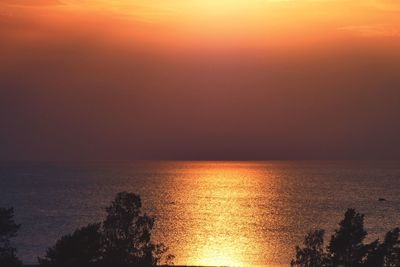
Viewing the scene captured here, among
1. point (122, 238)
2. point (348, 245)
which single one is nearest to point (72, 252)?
point (122, 238)

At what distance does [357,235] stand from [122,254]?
16162 millimetres

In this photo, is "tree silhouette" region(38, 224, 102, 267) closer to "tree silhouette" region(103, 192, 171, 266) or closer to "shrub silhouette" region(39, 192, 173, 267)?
"shrub silhouette" region(39, 192, 173, 267)

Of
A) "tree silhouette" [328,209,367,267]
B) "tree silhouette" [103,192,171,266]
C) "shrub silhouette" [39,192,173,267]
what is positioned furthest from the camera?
"tree silhouette" [103,192,171,266]

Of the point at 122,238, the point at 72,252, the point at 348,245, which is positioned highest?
the point at 348,245

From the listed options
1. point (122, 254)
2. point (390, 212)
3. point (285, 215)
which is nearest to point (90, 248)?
point (122, 254)

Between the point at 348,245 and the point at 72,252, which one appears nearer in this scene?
the point at 72,252

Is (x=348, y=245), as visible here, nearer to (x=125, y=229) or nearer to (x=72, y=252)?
(x=125, y=229)

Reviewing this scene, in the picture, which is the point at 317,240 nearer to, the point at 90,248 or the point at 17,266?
the point at 90,248

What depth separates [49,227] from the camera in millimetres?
135250

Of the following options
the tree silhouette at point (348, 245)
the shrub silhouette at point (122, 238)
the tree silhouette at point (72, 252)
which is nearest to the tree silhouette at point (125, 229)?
the shrub silhouette at point (122, 238)

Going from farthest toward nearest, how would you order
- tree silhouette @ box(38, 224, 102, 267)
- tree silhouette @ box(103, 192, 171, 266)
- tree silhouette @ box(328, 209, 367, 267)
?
tree silhouette @ box(103, 192, 171, 266), tree silhouette @ box(328, 209, 367, 267), tree silhouette @ box(38, 224, 102, 267)

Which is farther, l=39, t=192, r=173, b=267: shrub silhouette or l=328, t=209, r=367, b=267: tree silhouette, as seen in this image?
l=39, t=192, r=173, b=267: shrub silhouette

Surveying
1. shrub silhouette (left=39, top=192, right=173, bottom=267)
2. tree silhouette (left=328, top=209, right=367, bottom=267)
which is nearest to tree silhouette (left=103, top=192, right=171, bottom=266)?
shrub silhouette (left=39, top=192, right=173, bottom=267)

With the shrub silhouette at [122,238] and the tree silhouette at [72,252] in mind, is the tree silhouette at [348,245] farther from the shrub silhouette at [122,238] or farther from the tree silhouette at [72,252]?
the tree silhouette at [72,252]
